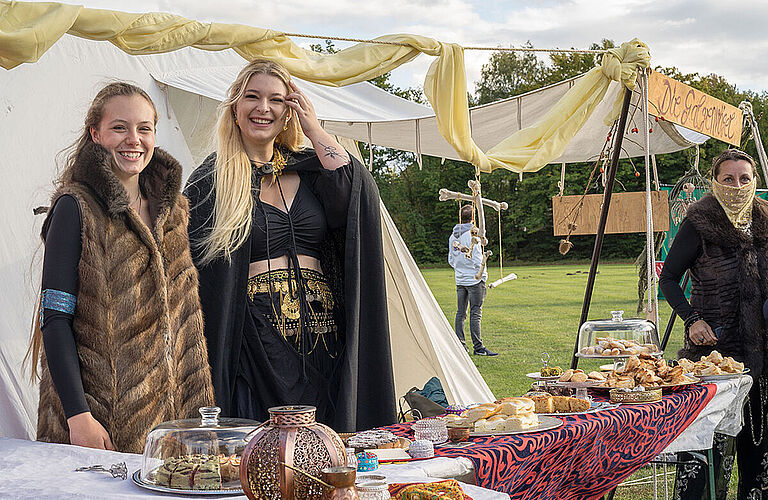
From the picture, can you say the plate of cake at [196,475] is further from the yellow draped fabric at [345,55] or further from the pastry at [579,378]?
the pastry at [579,378]

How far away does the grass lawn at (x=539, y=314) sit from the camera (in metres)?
7.47

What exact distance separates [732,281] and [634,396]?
0.95m

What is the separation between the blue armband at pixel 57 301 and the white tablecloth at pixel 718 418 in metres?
1.75

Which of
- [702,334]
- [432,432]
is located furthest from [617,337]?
[432,432]

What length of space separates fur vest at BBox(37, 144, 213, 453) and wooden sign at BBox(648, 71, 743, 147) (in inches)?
83.9

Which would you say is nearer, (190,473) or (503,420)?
(190,473)

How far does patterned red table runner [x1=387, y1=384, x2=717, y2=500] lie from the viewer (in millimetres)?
1730

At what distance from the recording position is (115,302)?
175cm

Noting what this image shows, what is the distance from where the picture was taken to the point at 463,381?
476 cm

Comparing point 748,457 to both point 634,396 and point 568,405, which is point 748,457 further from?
point 568,405

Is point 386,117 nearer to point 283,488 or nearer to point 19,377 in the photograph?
point 19,377

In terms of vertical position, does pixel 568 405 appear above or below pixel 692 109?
below

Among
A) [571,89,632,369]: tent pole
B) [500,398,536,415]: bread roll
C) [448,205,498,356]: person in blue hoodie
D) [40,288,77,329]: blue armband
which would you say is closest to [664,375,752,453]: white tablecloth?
[571,89,632,369]: tent pole

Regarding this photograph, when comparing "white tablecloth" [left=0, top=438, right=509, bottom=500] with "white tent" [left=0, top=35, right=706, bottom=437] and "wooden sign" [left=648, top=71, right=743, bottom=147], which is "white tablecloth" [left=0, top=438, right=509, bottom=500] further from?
"wooden sign" [left=648, top=71, right=743, bottom=147]
